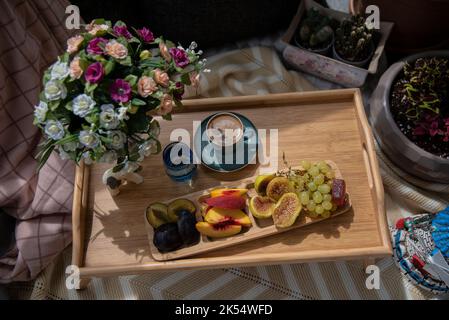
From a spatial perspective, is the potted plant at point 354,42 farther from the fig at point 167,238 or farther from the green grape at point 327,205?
the fig at point 167,238

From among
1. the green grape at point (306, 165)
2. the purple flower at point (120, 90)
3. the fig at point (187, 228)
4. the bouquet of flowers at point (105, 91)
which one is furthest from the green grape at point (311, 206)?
the purple flower at point (120, 90)

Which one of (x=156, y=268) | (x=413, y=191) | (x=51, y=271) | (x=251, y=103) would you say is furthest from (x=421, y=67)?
(x=51, y=271)

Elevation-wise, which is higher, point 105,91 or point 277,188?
point 105,91

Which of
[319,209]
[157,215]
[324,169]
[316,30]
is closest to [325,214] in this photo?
[319,209]

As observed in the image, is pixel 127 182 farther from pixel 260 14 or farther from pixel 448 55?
pixel 448 55

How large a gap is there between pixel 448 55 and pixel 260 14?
2.45 ft

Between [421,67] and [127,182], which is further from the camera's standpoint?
[421,67]

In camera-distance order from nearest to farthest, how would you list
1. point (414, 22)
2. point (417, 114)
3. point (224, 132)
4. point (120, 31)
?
1. point (120, 31)
2. point (224, 132)
3. point (417, 114)
4. point (414, 22)

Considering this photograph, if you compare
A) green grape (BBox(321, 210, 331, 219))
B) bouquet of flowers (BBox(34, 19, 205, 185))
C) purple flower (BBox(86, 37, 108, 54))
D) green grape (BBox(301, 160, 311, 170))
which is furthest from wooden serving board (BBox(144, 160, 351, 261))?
purple flower (BBox(86, 37, 108, 54))

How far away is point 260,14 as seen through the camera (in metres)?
1.85

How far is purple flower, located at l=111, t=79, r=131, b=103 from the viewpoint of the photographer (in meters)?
1.01

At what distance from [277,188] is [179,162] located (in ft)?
0.99

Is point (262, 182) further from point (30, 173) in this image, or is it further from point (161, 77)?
point (30, 173)

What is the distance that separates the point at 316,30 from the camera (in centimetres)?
175
